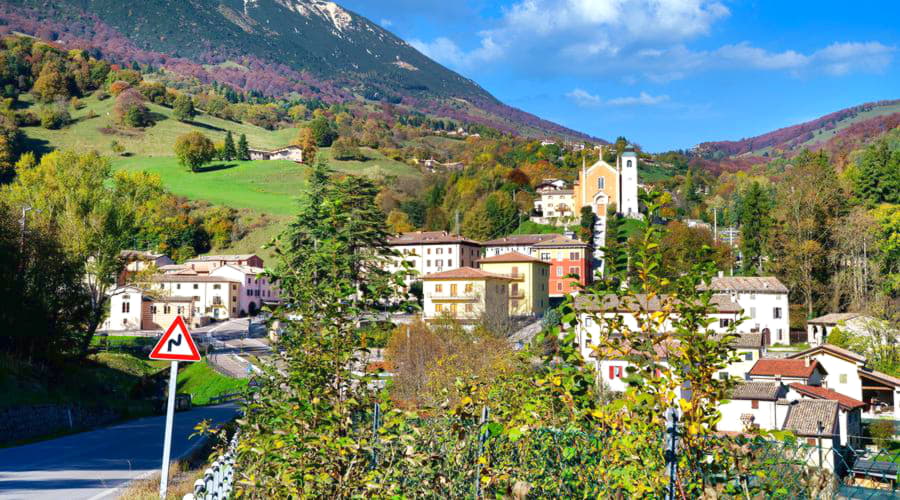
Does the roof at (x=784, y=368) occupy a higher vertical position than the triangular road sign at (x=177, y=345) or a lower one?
lower

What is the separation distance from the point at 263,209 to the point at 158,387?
71207mm

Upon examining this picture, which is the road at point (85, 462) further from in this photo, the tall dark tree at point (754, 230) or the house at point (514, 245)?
the house at point (514, 245)

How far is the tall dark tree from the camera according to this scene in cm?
6838

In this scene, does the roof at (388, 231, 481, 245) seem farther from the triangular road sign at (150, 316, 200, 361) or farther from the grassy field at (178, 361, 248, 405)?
the triangular road sign at (150, 316, 200, 361)

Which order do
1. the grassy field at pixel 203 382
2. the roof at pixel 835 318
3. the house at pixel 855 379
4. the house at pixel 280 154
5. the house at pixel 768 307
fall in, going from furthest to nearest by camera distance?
the house at pixel 280 154
the house at pixel 768 307
the roof at pixel 835 318
the house at pixel 855 379
the grassy field at pixel 203 382

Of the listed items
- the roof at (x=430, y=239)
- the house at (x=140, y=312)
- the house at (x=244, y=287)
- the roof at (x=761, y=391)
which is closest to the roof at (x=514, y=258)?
the roof at (x=430, y=239)

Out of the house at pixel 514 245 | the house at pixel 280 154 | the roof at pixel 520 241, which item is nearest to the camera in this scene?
the house at pixel 514 245

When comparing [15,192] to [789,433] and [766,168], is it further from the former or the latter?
[766,168]

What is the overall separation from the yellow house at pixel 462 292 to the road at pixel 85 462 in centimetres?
4268

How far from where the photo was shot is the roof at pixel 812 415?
30156 mm

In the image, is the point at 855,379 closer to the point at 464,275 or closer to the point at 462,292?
the point at 462,292

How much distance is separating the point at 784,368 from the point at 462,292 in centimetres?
2892

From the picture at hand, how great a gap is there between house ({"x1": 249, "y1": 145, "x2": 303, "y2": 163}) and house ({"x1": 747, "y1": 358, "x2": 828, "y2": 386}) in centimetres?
11202

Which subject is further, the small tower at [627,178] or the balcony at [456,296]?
the small tower at [627,178]
